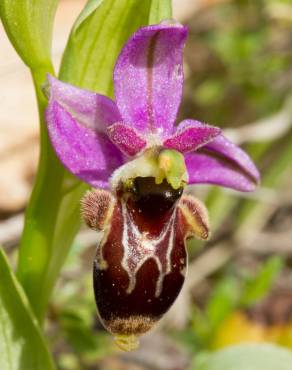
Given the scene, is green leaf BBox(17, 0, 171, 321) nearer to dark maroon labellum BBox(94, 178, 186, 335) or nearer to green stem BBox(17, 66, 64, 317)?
green stem BBox(17, 66, 64, 317)

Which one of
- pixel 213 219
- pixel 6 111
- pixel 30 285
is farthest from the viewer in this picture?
pixel 213 219


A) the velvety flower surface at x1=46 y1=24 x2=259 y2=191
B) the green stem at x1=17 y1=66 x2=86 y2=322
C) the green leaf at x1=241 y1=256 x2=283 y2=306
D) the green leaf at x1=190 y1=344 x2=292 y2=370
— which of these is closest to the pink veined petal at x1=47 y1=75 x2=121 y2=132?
the velvety flower surface at x1=46 y1=24 x2=259 y2=191

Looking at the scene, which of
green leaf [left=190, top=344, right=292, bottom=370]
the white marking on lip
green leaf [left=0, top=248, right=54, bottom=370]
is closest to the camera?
the white marking on lip

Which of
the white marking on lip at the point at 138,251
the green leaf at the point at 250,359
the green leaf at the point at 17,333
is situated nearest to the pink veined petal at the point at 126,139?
the white marking on lip at the point at 138,251

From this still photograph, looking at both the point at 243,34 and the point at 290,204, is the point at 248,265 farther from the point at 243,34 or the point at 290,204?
the point at 243,34

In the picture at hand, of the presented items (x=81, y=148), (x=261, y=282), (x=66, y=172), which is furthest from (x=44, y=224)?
(x=261, y=282)

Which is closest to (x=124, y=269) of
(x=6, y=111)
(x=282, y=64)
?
(x=6, y=111)

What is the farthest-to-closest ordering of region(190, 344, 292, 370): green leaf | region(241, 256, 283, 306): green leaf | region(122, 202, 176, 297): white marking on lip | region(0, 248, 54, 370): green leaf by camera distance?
Answer: region(241, 256, 283, 306): green leaf, region(190, 344, 292, 370): green leaf, region(0, 248, 54, 370): green leaf, region(122, 202, 176, 297): white marking on lip

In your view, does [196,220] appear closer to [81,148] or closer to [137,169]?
[137,169]
